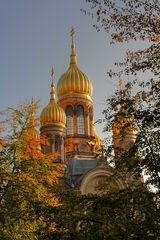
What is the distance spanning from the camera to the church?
2848cm

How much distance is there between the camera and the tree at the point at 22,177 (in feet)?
36.6

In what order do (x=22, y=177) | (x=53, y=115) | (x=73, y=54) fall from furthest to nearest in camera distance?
(x=73, y=54)
(x=53, y=115)
(x=22, y=177)

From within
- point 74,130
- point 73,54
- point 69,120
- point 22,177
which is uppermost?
point 73,54

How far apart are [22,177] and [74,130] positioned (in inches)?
934

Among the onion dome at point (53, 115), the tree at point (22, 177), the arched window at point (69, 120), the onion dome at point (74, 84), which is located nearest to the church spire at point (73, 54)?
the onion dome at point (74, 84)

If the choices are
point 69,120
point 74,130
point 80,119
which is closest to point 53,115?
point 74,130

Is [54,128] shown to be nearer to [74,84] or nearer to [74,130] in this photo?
[74,130]

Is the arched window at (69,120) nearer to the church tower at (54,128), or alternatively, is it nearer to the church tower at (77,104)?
the church tower at (77,104)

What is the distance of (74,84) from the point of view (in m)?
37.0

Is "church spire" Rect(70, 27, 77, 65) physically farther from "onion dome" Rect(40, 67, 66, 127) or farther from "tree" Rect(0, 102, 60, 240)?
"tree" Rect(0, 102, 60, 240)

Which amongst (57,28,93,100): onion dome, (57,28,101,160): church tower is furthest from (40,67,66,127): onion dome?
(57,28,93,100): onion dome

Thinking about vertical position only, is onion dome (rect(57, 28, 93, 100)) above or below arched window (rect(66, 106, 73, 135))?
above

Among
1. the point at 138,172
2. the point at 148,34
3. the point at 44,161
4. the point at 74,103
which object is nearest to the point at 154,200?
the point at 138,172

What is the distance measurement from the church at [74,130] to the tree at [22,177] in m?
15.3
